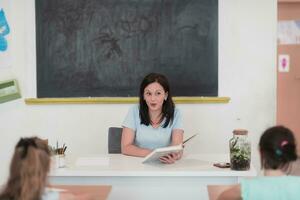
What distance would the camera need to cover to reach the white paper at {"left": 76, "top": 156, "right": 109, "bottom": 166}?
2902 mm

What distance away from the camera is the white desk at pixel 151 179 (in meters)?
2.67

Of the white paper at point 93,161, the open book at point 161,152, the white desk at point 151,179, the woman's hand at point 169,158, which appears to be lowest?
the white desk at point 151,179

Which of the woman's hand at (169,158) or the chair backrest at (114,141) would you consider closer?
the woman's hand at (169,158)

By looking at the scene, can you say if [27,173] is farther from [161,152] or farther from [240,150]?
[240,150]

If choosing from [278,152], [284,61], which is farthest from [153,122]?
[284,61]

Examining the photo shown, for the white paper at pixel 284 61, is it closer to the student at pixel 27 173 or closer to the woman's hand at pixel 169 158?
the woman's hand at pixel 169 158

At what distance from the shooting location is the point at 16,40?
432 cm

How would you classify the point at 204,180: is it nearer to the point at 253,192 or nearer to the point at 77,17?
the point at 253,192

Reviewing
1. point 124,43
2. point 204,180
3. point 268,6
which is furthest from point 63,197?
point 268,6

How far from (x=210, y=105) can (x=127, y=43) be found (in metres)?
0.94

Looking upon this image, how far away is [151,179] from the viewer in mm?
2730

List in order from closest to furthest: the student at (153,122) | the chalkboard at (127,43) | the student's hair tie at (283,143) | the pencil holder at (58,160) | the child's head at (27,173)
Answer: the child's head at (27,173)
the student's hair tie at (283,143)
the pencil holder at (58,160)
the student at (153,122)
the chalkboard at (127,43)

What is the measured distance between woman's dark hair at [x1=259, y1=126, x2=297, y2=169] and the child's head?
903 millimetres

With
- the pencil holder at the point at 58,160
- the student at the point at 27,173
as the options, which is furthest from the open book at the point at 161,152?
the student at the point at 27,173
